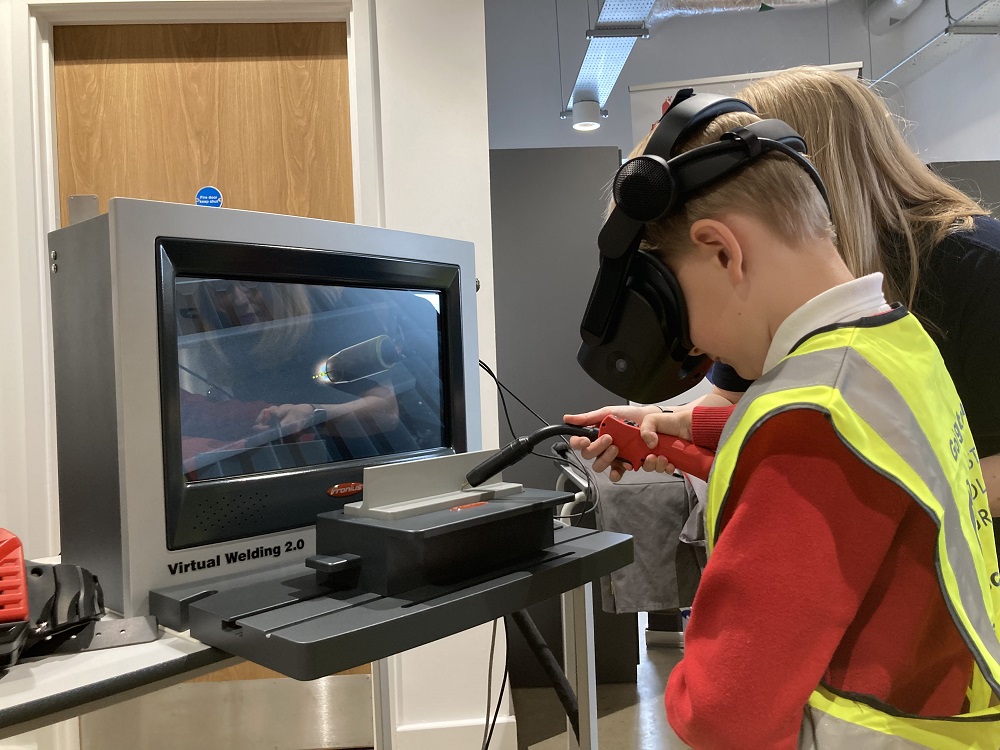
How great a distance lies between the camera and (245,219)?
0.96 metres

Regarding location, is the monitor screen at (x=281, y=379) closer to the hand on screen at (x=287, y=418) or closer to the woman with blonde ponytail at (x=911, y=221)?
the hand on screen at (x=287, y=418)

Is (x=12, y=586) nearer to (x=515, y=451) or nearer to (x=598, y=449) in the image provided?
(x=515, y=451)

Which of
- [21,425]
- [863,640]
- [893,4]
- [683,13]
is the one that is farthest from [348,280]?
[893,4]

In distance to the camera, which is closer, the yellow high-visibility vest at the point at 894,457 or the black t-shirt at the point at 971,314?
the yellow high-visibility vest at the point at 894,457

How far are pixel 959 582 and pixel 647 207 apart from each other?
394mm

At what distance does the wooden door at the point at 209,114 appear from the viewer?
228cm

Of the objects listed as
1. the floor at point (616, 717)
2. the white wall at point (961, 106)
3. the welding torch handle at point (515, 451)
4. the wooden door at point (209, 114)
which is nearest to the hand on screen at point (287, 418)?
the welding torch handle at point (515, 451)

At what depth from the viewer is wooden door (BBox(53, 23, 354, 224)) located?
89.7 inches

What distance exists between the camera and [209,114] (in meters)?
2.32

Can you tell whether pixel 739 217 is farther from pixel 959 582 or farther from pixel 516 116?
pixel 516 116

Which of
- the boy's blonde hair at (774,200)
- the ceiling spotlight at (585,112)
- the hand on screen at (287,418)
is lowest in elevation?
the hand on screen at (287,418)

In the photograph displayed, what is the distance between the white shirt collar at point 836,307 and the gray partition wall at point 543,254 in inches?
97.0

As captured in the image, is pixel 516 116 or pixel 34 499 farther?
pixel 516 116

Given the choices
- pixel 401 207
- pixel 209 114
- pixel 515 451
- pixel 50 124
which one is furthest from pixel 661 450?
pixel 50 124
